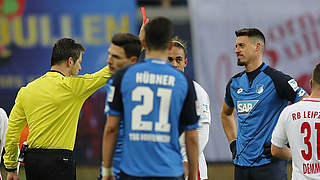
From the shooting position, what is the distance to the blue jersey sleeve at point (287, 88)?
677cm

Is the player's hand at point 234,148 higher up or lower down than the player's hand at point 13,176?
higher up

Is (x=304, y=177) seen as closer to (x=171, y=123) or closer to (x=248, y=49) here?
(x=171, y=123)

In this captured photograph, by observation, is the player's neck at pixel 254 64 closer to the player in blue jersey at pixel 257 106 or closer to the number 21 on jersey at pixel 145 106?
A: the player in blue jersey at pixel 257 106

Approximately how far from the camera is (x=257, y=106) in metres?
6.94

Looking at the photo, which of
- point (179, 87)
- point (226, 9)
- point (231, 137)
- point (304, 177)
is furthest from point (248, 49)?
point (226, 9)

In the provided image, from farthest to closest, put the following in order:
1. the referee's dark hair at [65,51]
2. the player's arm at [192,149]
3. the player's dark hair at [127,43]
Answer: the referee's dark hair at [65,51] → the player's dark hair at [127,43] → the player's arm at [192,149]

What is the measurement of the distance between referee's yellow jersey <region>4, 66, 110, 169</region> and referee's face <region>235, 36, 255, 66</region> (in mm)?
1635

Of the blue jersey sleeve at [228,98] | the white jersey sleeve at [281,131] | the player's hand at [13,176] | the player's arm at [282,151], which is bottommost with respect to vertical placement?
the player's hand at [13,176]

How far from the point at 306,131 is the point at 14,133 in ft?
9.95

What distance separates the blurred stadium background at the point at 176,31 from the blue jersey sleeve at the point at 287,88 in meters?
6.56

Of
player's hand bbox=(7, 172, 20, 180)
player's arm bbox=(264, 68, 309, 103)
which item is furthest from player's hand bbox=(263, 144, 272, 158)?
player's hand bbox=(7, 172, 20, 180)

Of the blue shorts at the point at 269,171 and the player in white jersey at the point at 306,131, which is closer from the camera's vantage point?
the player in white jersey at the point at 306,131

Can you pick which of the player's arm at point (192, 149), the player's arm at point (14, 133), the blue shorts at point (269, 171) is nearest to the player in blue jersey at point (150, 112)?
the player's arm at point (192, 149)

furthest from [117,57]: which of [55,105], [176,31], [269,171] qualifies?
[176,31]
